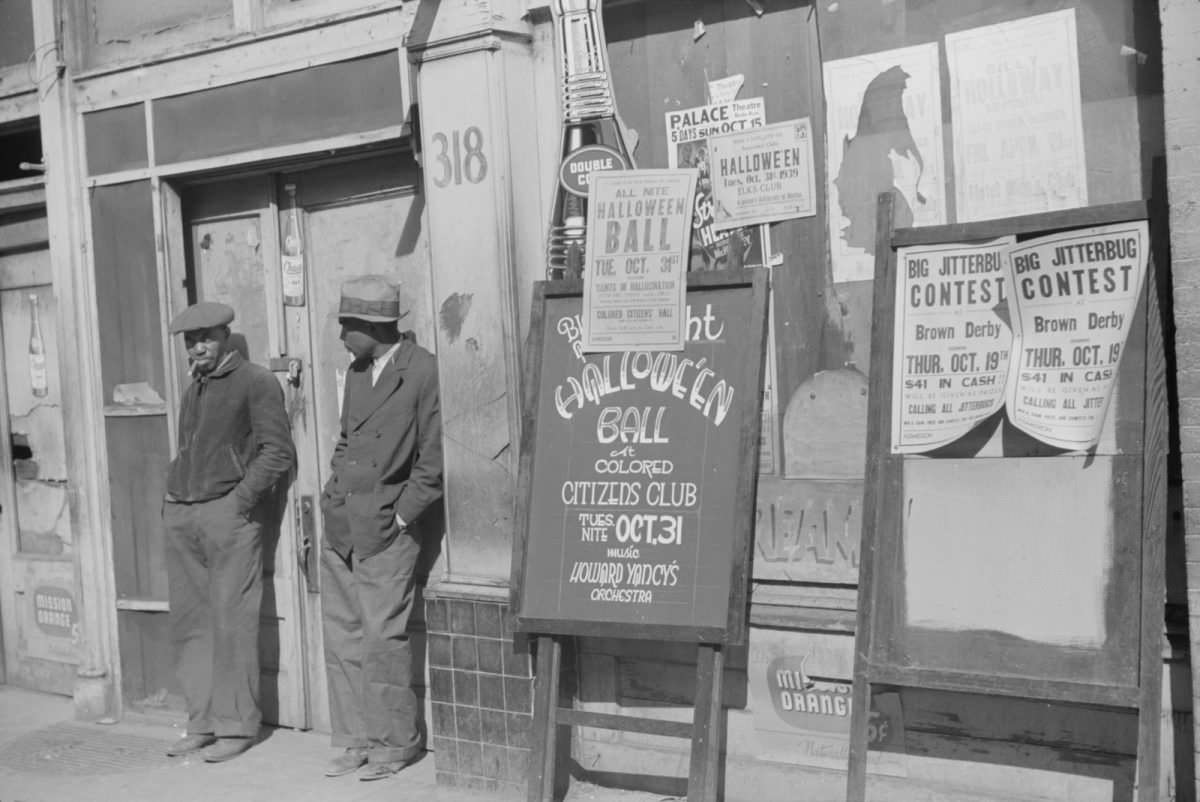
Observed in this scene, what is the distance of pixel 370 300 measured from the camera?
598cm

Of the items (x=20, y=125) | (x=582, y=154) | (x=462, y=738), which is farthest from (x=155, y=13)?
(x=462, y=738)

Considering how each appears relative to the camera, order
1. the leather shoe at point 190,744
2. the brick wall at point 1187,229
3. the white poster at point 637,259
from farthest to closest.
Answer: the leather shoe at point 190,744
the white poster at point 637,259
the brick wall at point 1187,229

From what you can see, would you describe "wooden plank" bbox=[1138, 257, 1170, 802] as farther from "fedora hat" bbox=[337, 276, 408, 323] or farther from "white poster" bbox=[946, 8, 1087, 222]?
"fedora hat" bbox=[337, 276, 408, 323]

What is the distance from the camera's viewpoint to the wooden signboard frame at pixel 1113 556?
3977mm

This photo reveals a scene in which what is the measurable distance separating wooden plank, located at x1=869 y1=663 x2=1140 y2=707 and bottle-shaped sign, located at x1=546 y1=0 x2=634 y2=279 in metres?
1.98

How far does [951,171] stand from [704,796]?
2395 millimetres

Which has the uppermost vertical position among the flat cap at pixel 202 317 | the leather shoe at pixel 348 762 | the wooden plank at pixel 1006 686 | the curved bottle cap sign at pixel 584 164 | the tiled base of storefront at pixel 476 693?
the curved bottle cap sign at pixel 584 164

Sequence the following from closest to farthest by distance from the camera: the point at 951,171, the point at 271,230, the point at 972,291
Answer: the point at 972,291
the point at 951,171
the point at 271,230

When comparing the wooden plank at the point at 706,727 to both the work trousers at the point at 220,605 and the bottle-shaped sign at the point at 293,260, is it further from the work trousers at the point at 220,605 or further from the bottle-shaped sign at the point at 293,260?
the bottle-shaped sign at the point at 293,260

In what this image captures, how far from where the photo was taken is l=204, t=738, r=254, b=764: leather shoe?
21.3ft

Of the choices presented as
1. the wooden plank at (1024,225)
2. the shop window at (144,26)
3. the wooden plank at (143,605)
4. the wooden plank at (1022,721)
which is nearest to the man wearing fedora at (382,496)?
the wooden plank at (143,605)

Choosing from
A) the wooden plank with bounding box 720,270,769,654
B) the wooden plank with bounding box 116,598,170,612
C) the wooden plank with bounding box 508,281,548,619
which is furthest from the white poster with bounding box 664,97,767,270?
the wooden plank with bounding box 116,598,170,612

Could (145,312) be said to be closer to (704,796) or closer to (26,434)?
(26,434)

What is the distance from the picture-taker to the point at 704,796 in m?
4.89
